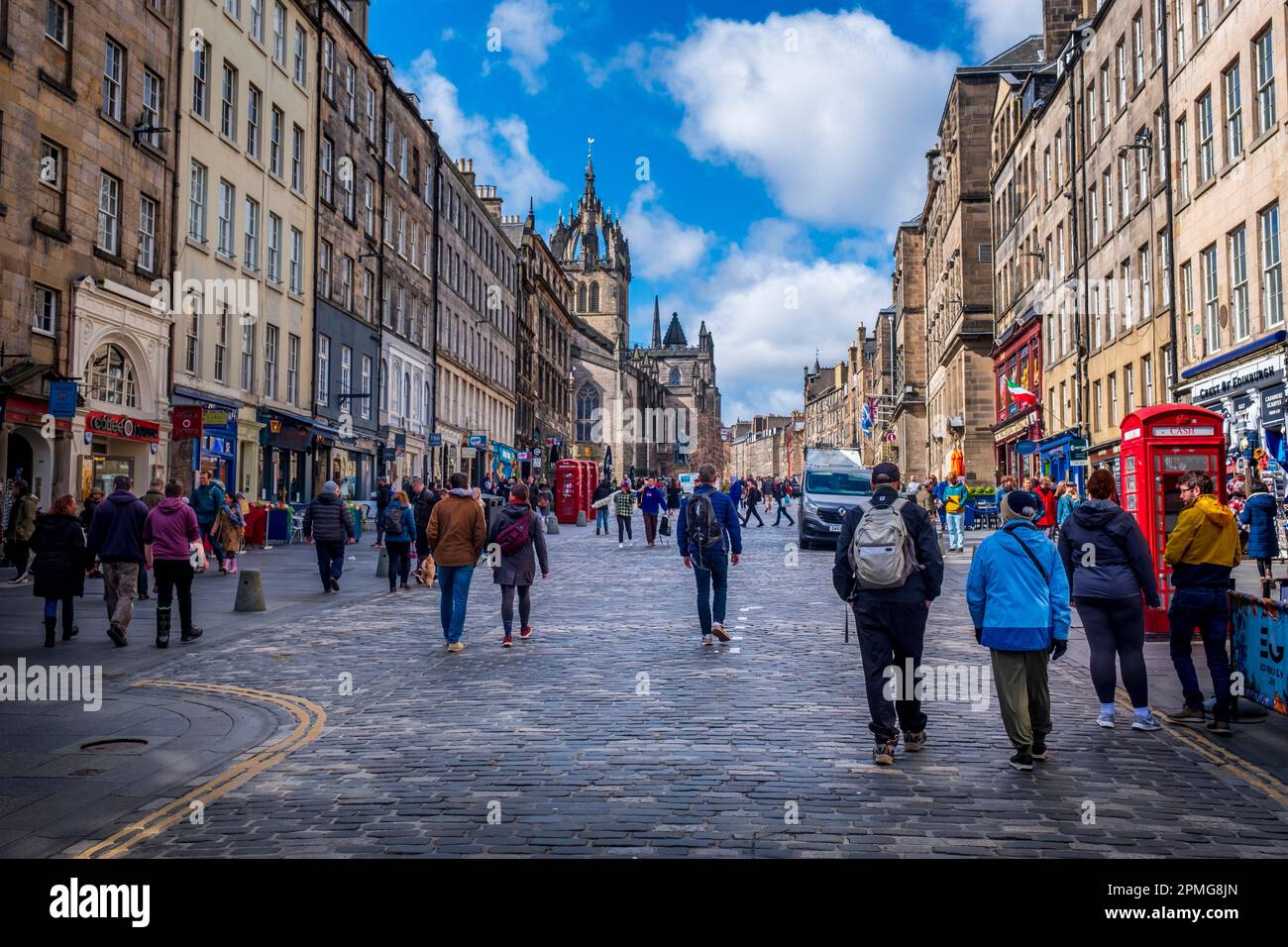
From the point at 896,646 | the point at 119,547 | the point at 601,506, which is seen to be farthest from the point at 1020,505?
the point at 601,506

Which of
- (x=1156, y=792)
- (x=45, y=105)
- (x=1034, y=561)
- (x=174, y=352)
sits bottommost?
→ (x=1156, y=792)

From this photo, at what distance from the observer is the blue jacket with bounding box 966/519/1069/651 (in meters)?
6.21

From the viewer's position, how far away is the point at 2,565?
18.5 m

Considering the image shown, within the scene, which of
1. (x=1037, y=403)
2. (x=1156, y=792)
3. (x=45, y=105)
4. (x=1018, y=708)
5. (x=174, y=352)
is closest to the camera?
(x=1156, y=792)

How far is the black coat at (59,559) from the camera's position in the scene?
10500 millimetres

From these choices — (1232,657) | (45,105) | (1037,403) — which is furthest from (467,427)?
(1232,657)

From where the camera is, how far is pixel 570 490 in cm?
4616

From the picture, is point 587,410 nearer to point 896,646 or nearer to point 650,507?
point 650,507

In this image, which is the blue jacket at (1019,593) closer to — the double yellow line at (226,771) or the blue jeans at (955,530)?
the double yellow line at (226,771)

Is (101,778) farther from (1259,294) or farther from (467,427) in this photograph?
(467,427)

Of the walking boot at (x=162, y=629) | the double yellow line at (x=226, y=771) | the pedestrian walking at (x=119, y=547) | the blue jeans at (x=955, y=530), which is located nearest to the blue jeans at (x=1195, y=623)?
the double yellow line at (x=226, y=771)

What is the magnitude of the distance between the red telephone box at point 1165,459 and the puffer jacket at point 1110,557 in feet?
17.1
